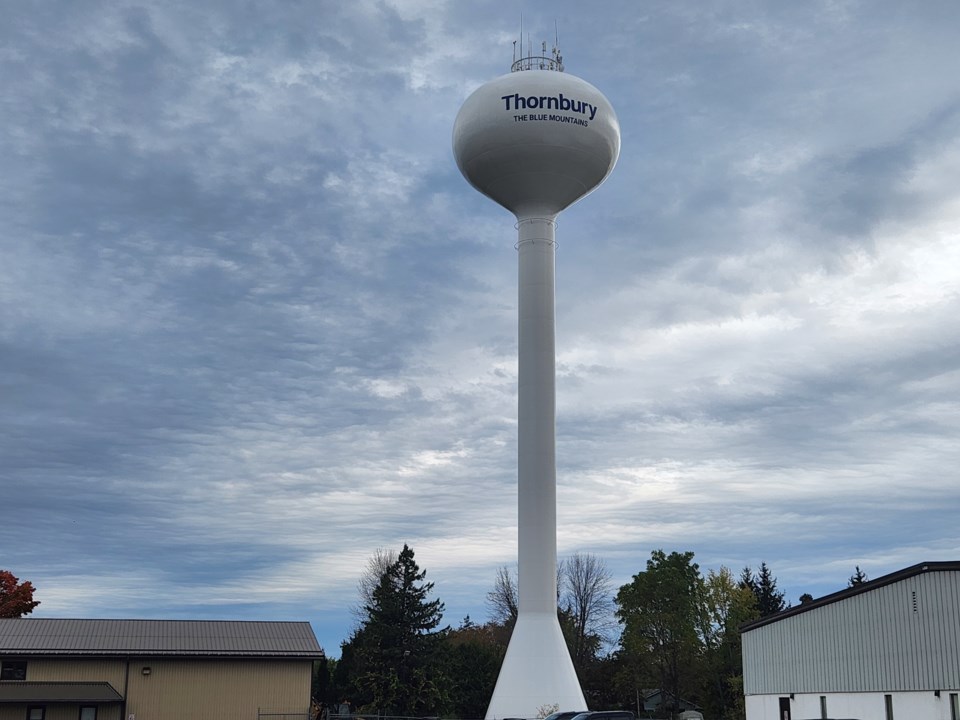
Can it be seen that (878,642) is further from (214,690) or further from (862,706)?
(214,690)

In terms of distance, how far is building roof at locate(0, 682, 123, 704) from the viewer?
120 feet

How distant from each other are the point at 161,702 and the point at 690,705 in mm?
39415

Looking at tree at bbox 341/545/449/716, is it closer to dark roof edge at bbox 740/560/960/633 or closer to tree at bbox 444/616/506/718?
tree at bbox 444/616/506/718

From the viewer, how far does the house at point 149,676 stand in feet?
124

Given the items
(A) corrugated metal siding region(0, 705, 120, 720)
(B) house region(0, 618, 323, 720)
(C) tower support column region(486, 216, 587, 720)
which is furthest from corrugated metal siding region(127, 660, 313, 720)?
(C) tower support column region(486, 216, 587, 720)

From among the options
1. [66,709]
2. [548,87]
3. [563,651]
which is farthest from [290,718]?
[548,87]

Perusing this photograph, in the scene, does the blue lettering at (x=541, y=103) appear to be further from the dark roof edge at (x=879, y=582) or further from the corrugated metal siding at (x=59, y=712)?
the corrugated metal siding at (x=59, y=712)

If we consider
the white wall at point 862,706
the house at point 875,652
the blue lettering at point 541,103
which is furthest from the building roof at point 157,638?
the blue lettering at point 541,103

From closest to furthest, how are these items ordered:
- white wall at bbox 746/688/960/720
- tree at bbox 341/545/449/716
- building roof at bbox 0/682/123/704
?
1. white wall at bbox 746/688/960/720
2. building roof at bbox 0/682/123/704
3. tree at bbox 341/545/449/716

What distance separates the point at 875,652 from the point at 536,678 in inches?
392

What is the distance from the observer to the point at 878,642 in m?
28.9

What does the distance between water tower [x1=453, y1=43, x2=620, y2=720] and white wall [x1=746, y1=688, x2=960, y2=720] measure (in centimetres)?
781

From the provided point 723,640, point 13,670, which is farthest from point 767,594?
point 13,670

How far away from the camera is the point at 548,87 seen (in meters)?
37.8
